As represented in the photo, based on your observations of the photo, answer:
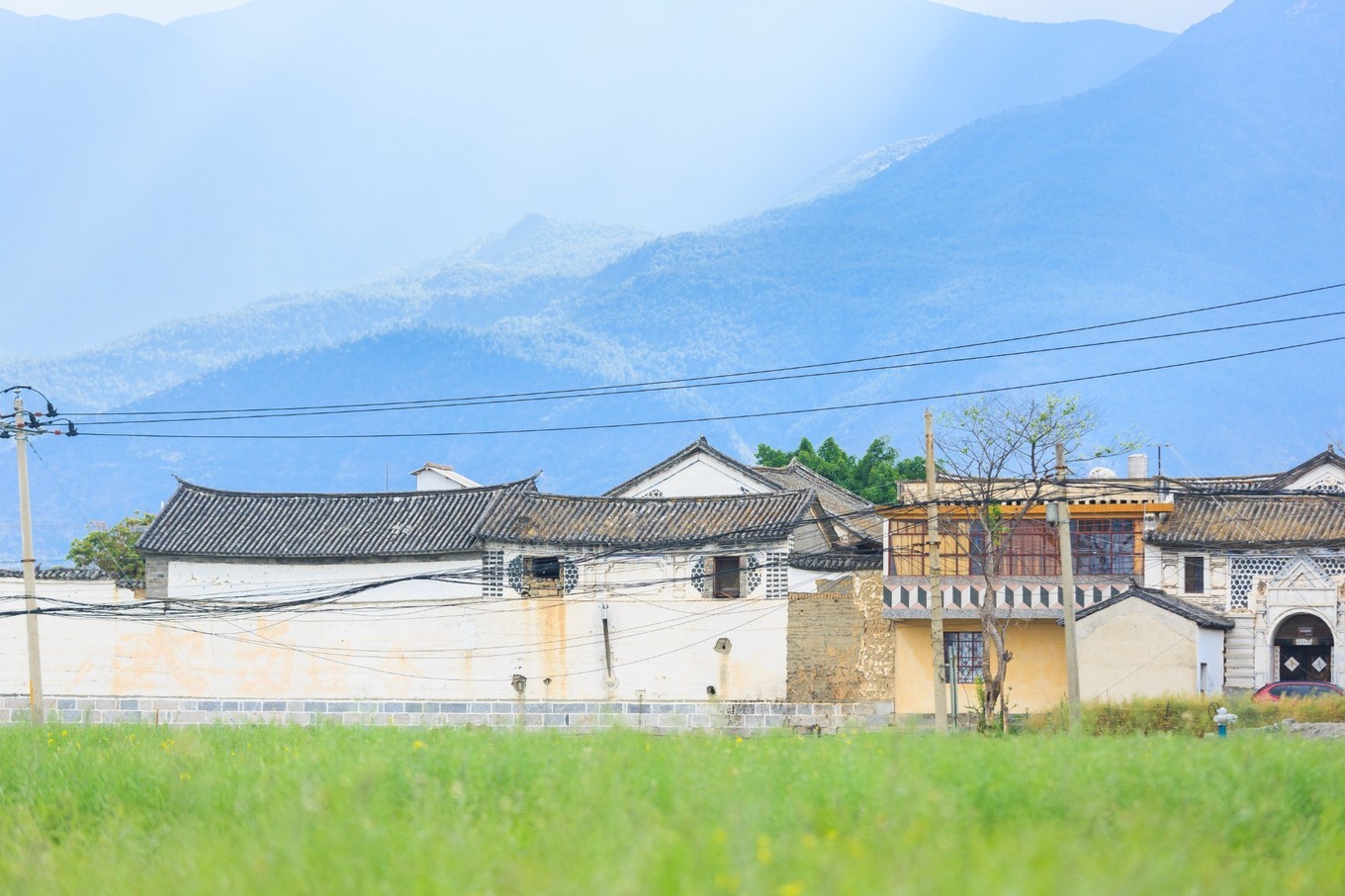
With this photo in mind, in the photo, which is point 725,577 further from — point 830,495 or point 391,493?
point 830,495

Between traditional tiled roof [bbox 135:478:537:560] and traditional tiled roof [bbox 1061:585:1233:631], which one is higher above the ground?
traditional tiled roof [bbox 135:478:537:560]

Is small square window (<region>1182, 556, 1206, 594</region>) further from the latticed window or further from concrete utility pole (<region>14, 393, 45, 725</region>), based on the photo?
concrete utility pole (<region>14, 393, 45, 725</region>)

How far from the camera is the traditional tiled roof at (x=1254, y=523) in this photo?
3838 centimetres

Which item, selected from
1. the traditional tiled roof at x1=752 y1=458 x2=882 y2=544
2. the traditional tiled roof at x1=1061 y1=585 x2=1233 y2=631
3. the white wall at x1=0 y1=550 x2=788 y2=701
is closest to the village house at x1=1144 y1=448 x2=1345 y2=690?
the traditional tiled roof at x1=1061 y1=585 x2=1233 y2=631

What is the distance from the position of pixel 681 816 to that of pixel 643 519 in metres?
29.9

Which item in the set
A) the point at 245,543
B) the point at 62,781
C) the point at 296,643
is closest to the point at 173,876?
the point at 62,781

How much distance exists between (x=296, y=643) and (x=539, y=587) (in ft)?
20.1

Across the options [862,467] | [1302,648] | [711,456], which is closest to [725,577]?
[711,456]

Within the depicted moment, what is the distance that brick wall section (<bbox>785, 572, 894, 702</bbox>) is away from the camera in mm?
34781

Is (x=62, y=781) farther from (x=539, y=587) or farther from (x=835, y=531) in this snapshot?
(x=835, y=531)

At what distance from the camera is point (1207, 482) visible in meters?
52.1

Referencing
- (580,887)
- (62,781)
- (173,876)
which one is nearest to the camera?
(580,887)

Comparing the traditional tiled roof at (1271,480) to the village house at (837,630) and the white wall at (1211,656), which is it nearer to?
the white wall at (1211,656)

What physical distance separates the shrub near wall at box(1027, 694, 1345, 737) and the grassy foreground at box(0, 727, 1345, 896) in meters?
12.0
